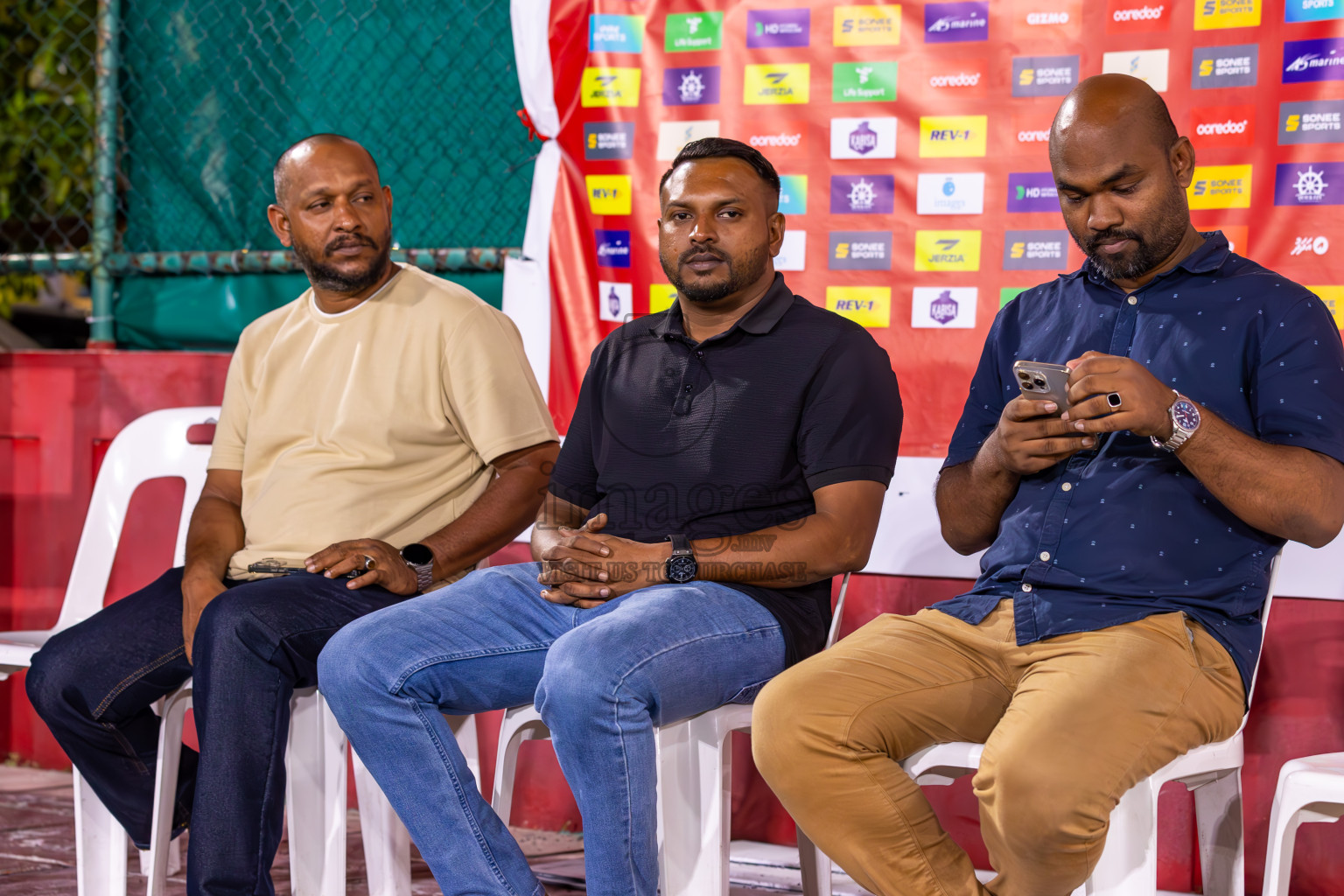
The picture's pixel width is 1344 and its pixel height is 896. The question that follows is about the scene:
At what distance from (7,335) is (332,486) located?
7.65ft

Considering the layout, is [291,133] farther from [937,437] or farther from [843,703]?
[843,703]

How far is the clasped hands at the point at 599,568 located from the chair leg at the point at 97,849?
43.6 inches

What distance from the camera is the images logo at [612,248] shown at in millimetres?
3373

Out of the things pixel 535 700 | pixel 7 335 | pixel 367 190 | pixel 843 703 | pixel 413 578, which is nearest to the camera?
pixel 843 703

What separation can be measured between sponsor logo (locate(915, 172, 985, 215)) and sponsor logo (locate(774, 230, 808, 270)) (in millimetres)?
294

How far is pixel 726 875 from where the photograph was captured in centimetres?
220

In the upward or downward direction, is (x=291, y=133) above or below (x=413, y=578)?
above

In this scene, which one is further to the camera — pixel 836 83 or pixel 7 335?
pixel 7 335

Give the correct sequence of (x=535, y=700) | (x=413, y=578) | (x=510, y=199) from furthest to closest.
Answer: (x=510, y=199), (x=413, y=578), (x=535, y=700)


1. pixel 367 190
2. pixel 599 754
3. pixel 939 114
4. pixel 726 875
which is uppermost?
pixel 939 114

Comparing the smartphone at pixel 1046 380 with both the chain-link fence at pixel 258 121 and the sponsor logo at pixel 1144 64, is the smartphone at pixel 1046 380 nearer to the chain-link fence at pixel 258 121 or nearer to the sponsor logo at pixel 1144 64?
the sponsor logo at pixel 1144 64

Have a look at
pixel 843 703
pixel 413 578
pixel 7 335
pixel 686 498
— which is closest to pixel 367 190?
pixel 413 578

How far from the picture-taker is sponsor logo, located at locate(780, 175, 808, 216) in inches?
126

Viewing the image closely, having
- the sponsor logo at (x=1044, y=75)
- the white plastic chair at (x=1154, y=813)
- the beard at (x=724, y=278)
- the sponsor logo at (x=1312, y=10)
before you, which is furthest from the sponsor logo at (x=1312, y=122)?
the beard at (x=724, y=278)
